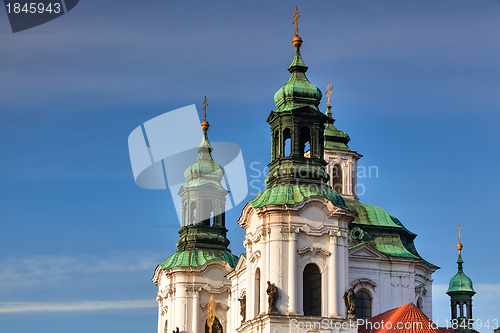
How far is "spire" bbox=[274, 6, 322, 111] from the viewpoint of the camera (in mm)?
48781

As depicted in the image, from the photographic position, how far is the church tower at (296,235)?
45.1 meters

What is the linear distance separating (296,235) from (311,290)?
95.5 inches

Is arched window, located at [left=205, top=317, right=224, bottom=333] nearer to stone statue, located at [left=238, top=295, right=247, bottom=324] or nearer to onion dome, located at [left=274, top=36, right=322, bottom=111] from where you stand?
stone statue, located at [left=238, top=295, right=247, bottom=324]

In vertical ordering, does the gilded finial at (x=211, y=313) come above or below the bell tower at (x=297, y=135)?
below

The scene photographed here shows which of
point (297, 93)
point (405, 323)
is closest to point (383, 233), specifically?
point (297, 93)

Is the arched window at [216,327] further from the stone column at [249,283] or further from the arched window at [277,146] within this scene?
the arched window at [277,146]

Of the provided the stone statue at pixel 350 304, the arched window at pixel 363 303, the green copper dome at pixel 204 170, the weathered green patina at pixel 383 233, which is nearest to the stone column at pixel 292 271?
the stone statue at pixel 350 304

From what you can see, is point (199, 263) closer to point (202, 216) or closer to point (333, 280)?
point (202, 216)

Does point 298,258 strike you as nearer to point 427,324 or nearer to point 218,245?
point 427,324

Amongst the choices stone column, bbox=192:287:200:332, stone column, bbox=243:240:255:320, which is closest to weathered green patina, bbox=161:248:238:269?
→ stone column, bbox=192:287:200:332

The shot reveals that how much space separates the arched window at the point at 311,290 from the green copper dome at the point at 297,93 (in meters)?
7.52

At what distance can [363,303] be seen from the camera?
5156 cm

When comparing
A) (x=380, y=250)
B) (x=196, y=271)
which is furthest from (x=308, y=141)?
(x=196, y=271)

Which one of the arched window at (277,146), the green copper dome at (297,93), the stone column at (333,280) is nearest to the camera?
the stone column at (333,280)
